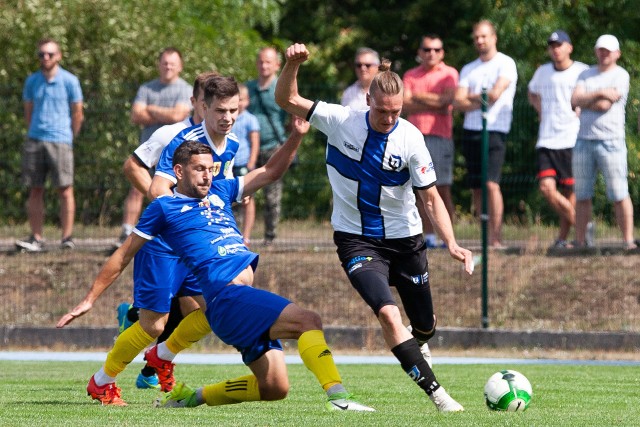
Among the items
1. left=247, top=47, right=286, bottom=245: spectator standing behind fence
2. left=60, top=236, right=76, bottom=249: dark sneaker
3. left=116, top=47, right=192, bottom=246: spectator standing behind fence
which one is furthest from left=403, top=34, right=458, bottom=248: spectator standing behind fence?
left=60, top=236, right=76, bottom=249: dark sneaker

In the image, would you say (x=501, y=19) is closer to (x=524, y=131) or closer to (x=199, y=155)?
(x=524, y=131)

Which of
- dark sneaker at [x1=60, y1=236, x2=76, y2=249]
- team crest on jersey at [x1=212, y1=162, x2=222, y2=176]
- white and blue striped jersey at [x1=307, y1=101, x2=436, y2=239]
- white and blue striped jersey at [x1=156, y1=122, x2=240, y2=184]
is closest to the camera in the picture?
white and blue striped jersey at [x1=307, y1=101, x2=436, y2=239]

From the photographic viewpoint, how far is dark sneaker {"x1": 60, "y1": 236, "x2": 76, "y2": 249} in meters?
16.2

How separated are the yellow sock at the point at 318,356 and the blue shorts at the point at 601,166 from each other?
781cm

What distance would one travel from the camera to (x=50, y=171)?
632 inches

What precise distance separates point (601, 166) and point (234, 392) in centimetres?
790

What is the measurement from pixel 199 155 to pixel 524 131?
7.65 meters

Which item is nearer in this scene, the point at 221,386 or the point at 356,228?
the point at 221,386

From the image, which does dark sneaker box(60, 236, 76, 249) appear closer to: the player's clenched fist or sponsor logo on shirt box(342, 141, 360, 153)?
sponsor logo on shirt box(342, 141, 360, 153)

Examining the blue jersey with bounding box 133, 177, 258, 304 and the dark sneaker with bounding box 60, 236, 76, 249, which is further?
the dark sneaker with bounding box 60, 236, 76, 249

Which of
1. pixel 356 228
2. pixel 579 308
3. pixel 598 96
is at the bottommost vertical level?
pixel 579 308

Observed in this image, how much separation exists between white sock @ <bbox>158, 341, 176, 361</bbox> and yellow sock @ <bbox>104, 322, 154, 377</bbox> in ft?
0.78

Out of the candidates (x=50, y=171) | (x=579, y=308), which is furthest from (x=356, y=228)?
(x=50, y=171)

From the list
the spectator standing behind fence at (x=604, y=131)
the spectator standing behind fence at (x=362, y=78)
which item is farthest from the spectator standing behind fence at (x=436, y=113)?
the spectator standing behind fence at (x=604, y=131)
